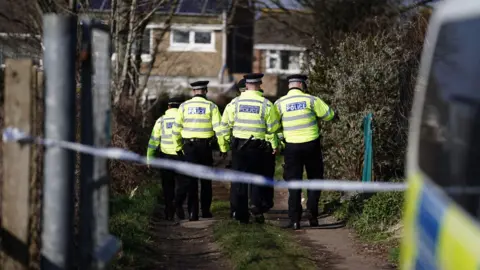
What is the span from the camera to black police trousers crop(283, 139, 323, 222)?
458 inches

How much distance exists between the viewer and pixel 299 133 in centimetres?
1155

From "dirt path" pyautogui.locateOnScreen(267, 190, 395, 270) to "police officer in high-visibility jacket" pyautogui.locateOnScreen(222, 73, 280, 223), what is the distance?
3.14 ft

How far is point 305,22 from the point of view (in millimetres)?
32594

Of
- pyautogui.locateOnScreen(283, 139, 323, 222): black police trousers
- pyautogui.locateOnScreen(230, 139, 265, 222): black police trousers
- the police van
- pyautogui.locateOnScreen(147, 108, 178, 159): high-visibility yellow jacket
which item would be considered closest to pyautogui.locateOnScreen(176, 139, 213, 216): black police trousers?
pyautogui.locateOnScreen(147, 108, 178, 159): high-visibility yellow jacket

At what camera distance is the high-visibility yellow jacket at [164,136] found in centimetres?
1313

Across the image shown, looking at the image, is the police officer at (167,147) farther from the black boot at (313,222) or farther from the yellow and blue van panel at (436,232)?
the yellow and blue van panel at (436,232)

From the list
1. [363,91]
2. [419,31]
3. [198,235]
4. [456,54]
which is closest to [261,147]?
[198,235]

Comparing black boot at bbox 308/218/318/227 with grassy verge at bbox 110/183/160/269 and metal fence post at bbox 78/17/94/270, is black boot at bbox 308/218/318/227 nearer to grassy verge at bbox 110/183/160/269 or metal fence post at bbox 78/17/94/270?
grassy verge at bbox 110/183/160/269

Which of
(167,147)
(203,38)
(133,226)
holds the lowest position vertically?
(133,226)

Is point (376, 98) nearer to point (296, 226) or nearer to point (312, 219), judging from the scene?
point (312, 219)

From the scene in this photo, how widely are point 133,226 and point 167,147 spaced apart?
280 centimetres

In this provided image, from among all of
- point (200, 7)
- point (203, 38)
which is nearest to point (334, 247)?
point (200, 7)

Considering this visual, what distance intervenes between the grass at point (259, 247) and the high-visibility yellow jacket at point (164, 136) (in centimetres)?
164

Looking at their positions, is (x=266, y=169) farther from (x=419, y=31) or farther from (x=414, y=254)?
(x=414, y=254)
